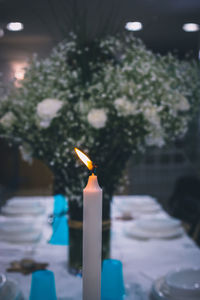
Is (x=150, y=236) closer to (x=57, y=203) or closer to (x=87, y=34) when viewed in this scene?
(x=57, y=203)

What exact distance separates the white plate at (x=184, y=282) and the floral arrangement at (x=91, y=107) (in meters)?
0.33

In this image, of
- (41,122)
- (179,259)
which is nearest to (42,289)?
(41,122)

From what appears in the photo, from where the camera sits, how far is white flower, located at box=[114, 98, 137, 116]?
127cm

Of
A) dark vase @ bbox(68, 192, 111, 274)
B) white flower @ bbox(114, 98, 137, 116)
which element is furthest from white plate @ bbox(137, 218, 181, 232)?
white flower @ bbox(114, 98, 137, 116)

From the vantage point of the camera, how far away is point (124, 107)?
127cm

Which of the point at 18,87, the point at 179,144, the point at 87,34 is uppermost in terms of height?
the point at 87,34

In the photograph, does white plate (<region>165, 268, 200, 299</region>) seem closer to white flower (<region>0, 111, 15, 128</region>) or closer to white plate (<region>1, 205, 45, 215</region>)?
white flower (<region>0, 111, 15, 128</region>)

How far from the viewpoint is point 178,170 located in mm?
6250

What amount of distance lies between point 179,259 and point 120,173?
48 cm

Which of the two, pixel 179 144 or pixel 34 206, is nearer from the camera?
pixel 34 206

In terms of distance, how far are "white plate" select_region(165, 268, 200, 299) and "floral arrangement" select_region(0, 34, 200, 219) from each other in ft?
1.09

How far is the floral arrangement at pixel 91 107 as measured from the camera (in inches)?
51.6

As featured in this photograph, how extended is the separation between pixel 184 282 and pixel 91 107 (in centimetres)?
67

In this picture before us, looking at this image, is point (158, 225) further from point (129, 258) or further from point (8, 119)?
point (8, 119)
